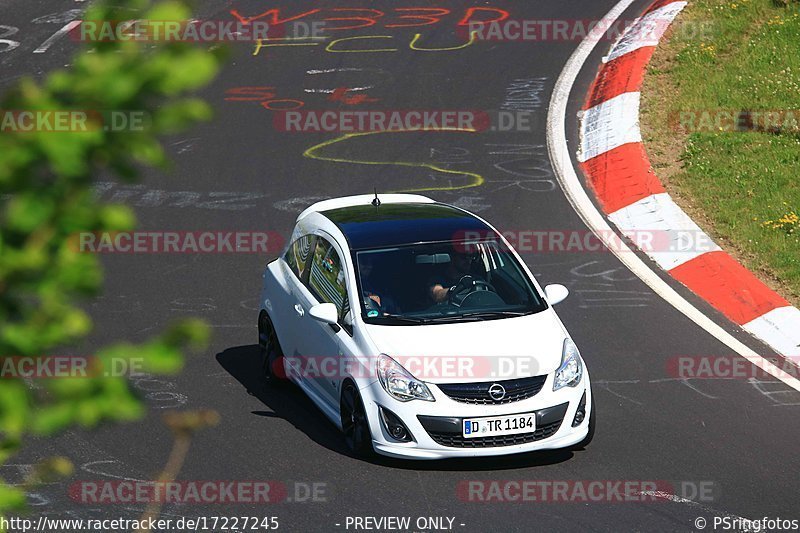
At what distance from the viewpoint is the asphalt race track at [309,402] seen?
7.43 m

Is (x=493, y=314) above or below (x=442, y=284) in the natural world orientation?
below

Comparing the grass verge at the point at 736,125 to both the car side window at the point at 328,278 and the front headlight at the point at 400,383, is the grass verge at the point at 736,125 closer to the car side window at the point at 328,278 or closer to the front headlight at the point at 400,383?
the car side window at the point at 328,278

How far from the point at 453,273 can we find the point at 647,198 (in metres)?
4.69

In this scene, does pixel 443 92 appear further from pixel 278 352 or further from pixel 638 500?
pixel 638 500

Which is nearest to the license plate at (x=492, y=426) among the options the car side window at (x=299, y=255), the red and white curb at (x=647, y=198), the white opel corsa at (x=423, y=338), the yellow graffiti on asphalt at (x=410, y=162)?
the white opel corsa at (x=423, y=338)

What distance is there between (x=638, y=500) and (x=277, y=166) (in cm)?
835

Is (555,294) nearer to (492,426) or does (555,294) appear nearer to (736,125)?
(492,426)

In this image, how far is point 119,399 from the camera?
7.39ft

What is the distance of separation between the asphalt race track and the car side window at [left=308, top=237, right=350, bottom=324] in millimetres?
921

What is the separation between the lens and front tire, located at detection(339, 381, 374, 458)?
8008mm

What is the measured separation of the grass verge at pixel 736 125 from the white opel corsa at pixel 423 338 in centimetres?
346

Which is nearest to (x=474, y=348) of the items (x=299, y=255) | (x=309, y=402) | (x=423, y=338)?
(x=423, y=338)

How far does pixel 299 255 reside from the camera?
9.71m

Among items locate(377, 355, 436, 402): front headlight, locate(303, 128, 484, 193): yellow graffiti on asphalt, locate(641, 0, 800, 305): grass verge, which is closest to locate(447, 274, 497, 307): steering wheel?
locate(377, 355, 436, 402): front headlight
